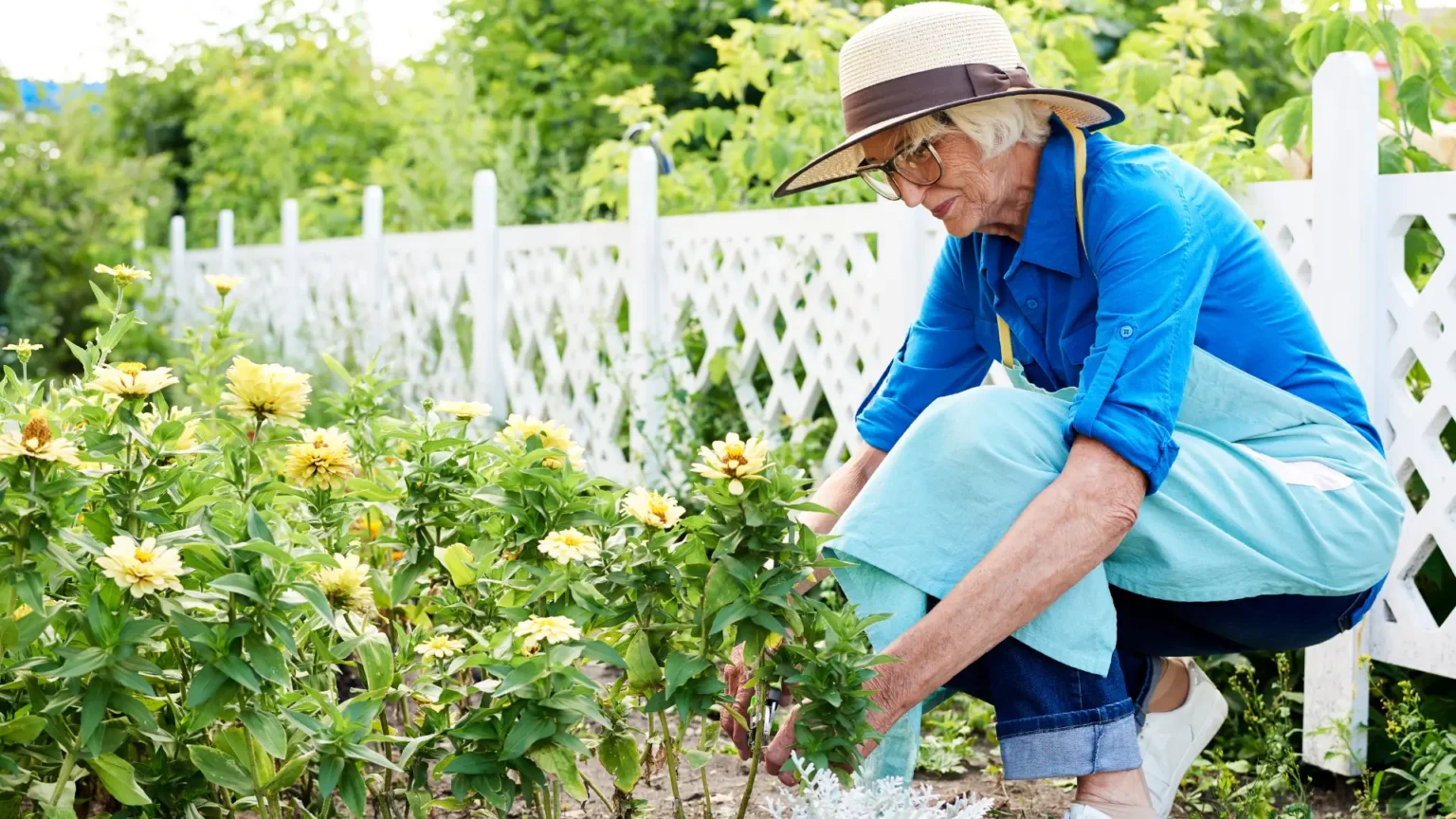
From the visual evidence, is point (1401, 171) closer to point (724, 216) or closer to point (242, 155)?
point (724, 216)

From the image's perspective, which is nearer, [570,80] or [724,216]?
[724,216]

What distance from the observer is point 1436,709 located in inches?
102

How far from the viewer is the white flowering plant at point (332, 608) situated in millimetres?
1510

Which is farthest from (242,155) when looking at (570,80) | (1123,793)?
(1123,793)

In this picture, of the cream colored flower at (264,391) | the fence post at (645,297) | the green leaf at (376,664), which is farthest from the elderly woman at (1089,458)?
the fence post at (645,297)

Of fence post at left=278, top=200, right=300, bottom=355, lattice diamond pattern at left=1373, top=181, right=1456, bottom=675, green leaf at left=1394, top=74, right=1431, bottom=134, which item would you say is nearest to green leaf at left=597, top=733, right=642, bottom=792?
lattice diamond pattern at left=1373, top=181, right=1456, bottom=675

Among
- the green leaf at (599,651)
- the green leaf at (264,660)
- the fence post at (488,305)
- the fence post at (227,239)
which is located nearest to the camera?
the green leaf at (264,660)

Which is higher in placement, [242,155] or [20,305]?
[242,155]

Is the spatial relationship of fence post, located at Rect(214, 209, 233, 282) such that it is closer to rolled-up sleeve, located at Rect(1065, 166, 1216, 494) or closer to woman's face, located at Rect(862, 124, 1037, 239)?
woman's face, located at Rect(862, 124, 1037, 239)

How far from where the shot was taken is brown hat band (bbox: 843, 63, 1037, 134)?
192cm

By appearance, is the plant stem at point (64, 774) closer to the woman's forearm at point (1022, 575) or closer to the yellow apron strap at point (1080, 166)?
the woman's forearm at point (1022, 575)

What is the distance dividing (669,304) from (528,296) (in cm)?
98

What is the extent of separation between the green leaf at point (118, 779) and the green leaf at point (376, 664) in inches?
11.3

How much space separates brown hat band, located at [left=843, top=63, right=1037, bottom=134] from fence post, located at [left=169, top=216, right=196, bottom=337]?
26.5 ft
